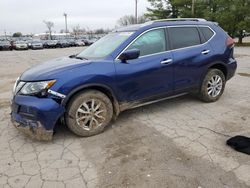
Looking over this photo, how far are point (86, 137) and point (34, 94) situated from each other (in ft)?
3.33

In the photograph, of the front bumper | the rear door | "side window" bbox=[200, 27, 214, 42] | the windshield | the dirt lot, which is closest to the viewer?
the dirt lot

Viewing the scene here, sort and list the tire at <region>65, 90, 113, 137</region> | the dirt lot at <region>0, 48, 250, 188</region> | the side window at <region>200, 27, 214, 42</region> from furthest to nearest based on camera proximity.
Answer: the side window at <region>200, 27, 214, 42</region>
the tire at <region>65, 90, 113, 137</region>
the dirt lot at <region>0, 48, 250, 188</region>

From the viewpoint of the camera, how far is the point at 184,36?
476 cm

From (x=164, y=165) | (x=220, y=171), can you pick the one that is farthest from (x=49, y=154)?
(x=220, y=171)

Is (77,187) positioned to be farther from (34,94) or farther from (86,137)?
(34,94)

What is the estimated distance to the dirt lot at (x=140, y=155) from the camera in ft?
9.15

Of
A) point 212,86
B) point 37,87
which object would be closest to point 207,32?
point 212,86

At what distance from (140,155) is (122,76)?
4.28ft

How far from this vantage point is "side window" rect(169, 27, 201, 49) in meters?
4.60

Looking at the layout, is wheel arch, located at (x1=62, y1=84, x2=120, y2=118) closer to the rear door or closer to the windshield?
the windshield

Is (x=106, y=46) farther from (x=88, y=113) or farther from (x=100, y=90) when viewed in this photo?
(x=88, y=113)

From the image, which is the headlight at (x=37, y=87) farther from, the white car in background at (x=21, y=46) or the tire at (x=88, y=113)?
the white car in background at (x=21, y=46)

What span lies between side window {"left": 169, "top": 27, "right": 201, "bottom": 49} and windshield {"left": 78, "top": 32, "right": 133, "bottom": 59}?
2.81 ft

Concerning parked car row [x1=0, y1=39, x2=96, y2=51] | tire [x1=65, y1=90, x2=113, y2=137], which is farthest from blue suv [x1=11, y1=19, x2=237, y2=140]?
parked car row [x1=0, y1=39, x2=96, y2=51]
